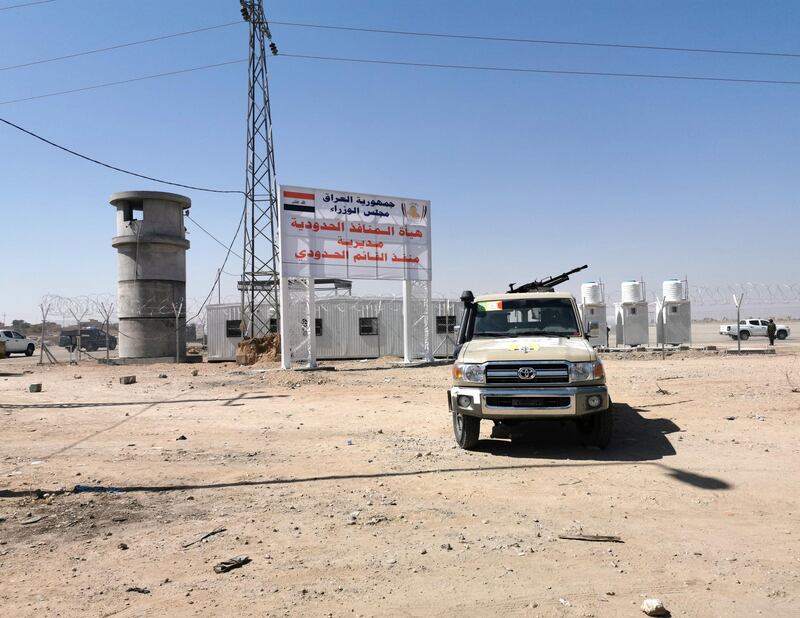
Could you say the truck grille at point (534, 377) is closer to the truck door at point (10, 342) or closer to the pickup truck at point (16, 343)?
the pickup truck at point (16, 343)

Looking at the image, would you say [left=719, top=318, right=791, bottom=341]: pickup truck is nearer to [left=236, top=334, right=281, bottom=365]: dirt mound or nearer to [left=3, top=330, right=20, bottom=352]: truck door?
[left=236, top=334, right=281, bottom=365]: dirt mound

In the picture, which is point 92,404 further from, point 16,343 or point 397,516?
point 16,343

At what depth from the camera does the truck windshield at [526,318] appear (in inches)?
332

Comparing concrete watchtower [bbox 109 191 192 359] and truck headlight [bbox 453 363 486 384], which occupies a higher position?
concrete watchtower [bbox 109 191 192 359]

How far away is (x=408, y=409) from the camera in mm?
12266

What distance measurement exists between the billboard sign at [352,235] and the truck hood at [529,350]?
1485 centimetres

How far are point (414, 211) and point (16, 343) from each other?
29.2m

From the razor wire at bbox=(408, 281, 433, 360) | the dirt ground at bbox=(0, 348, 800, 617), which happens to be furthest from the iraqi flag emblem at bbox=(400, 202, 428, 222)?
the dirt ground at bbox=(0, 348, 800, 617)

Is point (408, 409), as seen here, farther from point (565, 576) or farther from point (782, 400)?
point (565, 576)

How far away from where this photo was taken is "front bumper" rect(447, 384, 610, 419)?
7059 mm

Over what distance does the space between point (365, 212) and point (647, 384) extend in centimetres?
1314

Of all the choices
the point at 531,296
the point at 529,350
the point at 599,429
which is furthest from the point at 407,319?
the point at 529,350

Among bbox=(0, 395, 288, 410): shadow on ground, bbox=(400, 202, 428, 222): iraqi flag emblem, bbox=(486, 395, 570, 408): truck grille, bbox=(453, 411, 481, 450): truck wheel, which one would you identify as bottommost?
bbox=(0, 395, 288, 410): shadow on ground

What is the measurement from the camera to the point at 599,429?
7.68m
